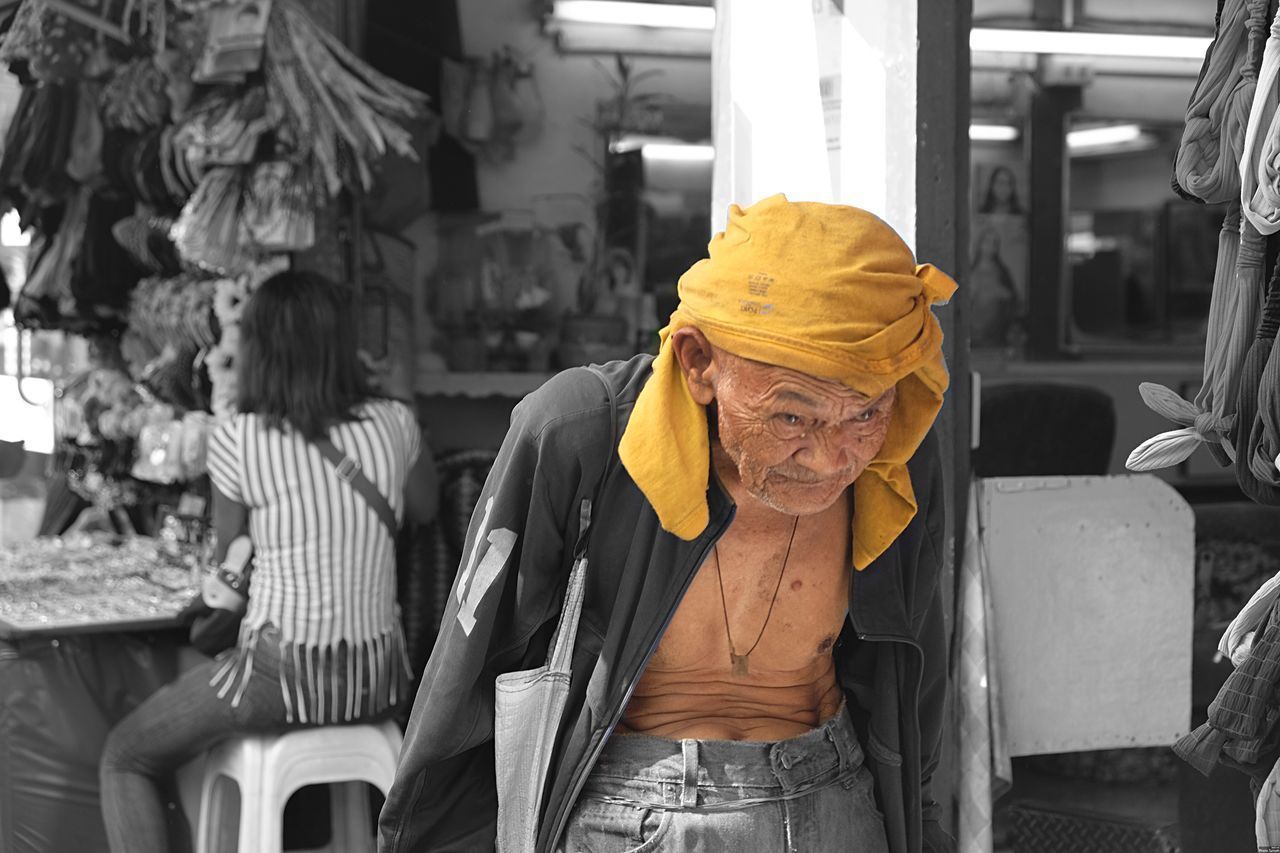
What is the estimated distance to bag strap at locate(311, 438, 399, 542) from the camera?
4.02m

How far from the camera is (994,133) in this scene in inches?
366

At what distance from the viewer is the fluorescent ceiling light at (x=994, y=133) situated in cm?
926

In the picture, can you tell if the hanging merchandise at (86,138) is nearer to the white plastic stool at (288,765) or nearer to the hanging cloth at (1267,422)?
the white plastic stool at (288,765)

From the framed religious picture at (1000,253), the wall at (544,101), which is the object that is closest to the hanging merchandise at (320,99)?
the wall at (544,101)

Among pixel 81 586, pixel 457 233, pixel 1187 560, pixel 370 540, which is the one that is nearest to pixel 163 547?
pixel 81 586

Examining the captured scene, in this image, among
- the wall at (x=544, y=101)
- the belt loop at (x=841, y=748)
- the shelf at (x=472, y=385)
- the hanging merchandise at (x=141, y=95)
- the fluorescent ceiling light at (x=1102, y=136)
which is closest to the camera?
the belt loop at (x=841, y=748)

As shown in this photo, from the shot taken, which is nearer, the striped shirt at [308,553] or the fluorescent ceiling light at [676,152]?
the striped shirt at [308,553]

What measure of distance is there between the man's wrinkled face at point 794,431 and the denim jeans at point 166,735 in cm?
234

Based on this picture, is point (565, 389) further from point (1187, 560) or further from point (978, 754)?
point (1187, 560)

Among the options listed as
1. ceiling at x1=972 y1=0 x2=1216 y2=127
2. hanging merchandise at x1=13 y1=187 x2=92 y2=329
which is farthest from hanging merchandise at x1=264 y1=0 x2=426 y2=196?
ceiling at x1=972 y1=0 x2=1216 y2=127

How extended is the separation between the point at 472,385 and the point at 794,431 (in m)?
4.55

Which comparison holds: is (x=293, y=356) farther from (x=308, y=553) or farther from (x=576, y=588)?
(x=576, y=588)

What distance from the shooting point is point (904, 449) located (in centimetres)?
207

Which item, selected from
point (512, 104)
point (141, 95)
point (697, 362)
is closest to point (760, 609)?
point (697, 362)
